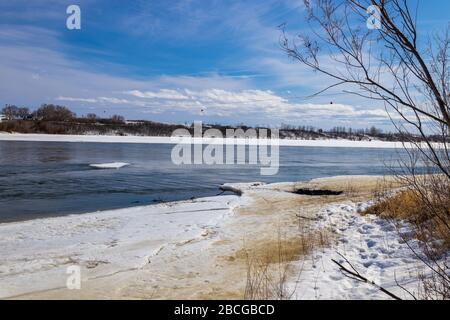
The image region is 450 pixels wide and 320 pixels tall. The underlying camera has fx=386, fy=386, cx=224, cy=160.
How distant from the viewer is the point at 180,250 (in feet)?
20.9

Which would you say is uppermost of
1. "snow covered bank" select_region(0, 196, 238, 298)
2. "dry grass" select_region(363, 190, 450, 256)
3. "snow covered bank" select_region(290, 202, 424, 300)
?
"dry grass" select_region(363, 190, 450, 256)

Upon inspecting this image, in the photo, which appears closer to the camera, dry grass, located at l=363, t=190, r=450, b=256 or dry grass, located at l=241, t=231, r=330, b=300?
dry grass, located at l=241, t=231, r=330, b=300

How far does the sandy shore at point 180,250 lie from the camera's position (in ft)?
15.1

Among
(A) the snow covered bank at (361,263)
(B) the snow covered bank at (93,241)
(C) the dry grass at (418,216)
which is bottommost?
(B) the snow covered bank at (93,241)

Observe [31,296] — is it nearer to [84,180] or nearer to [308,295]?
[308,295]

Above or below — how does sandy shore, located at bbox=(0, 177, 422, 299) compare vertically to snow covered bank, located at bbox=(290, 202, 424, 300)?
below

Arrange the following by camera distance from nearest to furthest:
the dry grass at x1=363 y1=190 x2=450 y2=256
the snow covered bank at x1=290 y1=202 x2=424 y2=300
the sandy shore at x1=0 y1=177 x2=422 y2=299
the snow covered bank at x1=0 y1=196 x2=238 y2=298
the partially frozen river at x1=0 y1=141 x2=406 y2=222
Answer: the snow covered bank at x1=290 y1=202 x2=424 y2=300
the sandy shore at x1=0 y1=177 x2=422 y2=299
the snow covered bank at x1=0 y1=196 x2=238 y2=298
the dry grass at x1=363 y1=190 x2=450 y2=256
the partially frozen river at x1=0 y1=141 x2=406 y2=222

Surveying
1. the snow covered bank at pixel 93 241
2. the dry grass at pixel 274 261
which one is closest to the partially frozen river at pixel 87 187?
the snow covered bank at pixel 93 241

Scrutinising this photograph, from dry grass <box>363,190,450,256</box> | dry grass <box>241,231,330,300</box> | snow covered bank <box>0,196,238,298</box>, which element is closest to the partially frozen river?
dry grass <box>363,190,450,256</box>

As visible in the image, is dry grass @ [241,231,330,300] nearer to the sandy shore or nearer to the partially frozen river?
the sandy shore

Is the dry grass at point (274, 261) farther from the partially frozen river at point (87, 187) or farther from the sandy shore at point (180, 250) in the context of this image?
the partially frozen river at point (87, 187)

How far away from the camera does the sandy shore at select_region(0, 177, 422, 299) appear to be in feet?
15.1

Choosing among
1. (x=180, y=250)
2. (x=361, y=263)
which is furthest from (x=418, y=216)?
(x=180, y=250)
